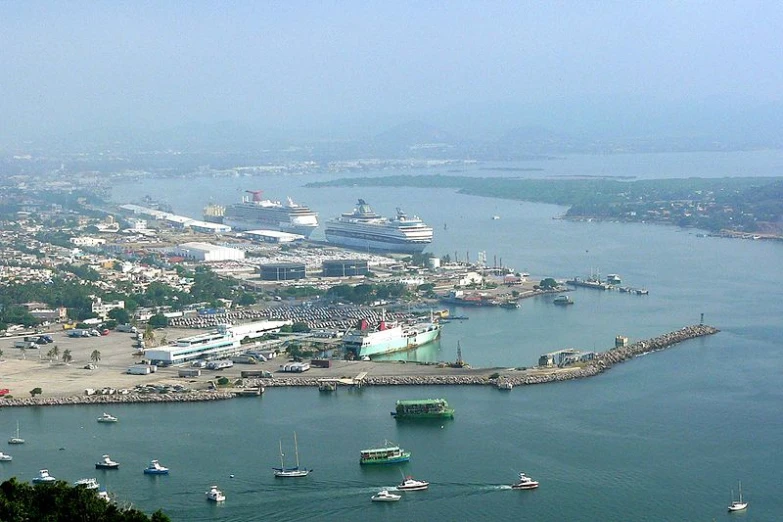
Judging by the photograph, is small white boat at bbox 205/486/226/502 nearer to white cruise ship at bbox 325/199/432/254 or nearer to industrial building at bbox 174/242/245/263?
industrial building at bbox 174/242/245/263

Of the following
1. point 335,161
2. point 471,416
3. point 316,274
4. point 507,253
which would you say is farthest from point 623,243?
point 335,161

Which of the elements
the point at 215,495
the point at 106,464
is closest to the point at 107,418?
the point at 106,464

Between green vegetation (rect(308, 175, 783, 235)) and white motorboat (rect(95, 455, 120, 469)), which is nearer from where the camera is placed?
white motorboat (rect(95, 455, 120, 469))

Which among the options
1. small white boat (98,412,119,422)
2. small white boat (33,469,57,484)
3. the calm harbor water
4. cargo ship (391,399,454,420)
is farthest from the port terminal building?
small white boat (33,469,57,484)

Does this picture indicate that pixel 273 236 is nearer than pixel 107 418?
No

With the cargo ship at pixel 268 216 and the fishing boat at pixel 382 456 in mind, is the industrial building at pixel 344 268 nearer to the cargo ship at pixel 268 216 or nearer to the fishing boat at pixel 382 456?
the cargo ship at pixel 268 216

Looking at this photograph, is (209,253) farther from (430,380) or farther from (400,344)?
(430,380)
